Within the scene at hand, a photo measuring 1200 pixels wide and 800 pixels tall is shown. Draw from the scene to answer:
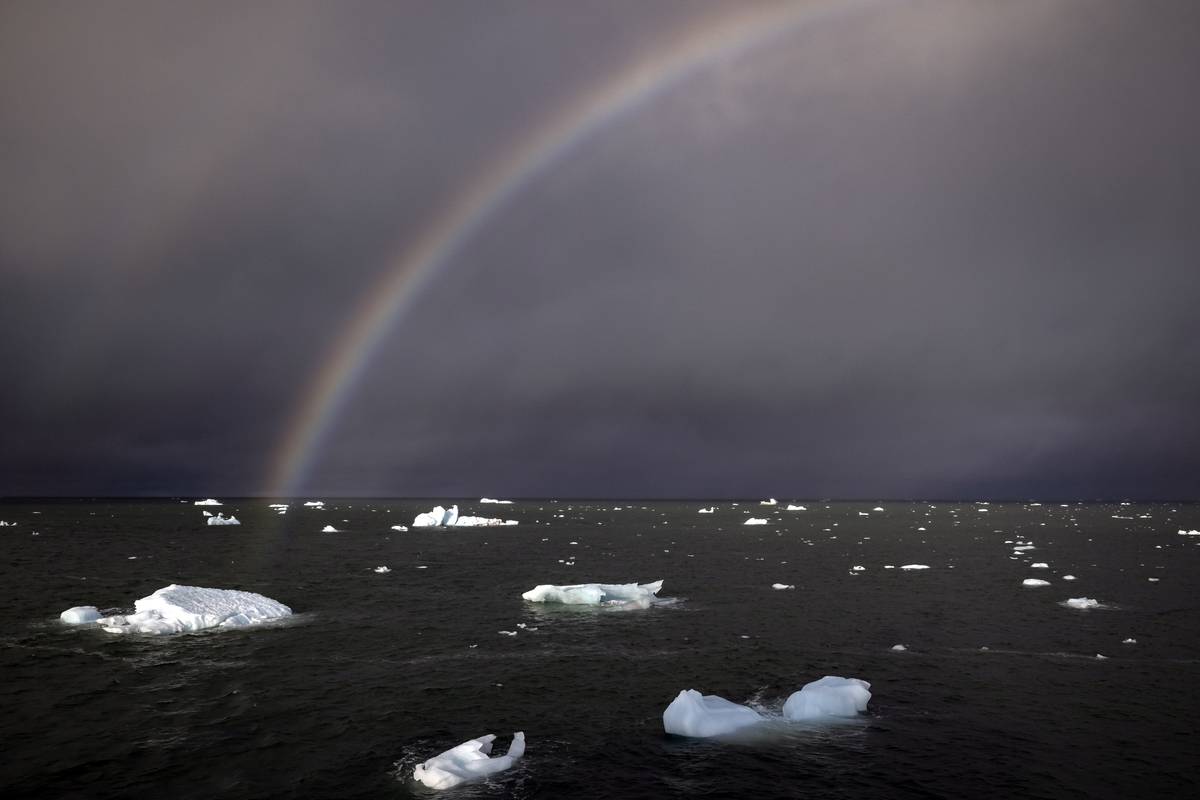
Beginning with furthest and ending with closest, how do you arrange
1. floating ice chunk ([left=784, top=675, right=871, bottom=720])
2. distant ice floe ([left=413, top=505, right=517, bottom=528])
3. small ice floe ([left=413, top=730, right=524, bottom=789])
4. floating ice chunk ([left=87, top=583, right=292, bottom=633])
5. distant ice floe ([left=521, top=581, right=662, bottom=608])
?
distant ice floe ([left=413, top=505, right=517, bottom=528])
distant ice floe ([left=521, top=581, right=662, bottom=608])
floating ice chunk ([left=87, top=583, right=292, bottom=633])
floating ice chunk ([left=784, top=675, right=871, bottom=720])
small ice floe ([left=413, top=730, right=524, bottom=789])

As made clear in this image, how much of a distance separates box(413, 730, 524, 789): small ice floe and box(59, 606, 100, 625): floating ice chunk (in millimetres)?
30793

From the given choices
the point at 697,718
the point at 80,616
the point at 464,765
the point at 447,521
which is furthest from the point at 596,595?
the point at 447,521

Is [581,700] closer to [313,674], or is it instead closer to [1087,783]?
[313,674]

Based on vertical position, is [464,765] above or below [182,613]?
below

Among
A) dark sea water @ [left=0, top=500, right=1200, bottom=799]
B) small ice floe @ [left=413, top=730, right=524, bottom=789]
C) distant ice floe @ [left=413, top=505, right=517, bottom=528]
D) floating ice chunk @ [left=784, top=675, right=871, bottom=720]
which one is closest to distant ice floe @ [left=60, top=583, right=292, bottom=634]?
dark sea water @ [left=0, top=500, right=1200, bottom=799]

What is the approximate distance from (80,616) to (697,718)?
36274mm

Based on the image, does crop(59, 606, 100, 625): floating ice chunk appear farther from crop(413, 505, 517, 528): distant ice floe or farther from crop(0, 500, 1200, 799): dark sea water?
crop(413, 505, 517, 528): distant ice floe

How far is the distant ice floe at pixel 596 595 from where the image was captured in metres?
47.3

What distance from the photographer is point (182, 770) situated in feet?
66.3

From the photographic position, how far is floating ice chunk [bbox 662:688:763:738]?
23047mm

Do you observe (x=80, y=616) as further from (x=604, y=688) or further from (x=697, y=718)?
(x=697, y=718)

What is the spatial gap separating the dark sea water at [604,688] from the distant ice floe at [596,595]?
1508mm

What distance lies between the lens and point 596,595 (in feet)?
154

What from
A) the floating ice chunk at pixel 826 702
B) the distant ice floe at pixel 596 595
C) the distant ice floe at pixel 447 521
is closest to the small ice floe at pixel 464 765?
the floating ice chunk at pixel 826 702
